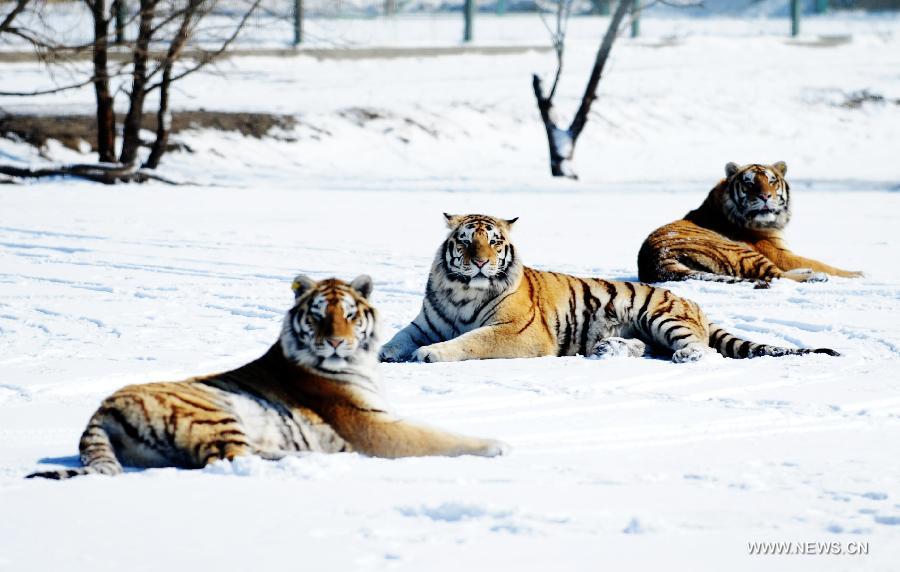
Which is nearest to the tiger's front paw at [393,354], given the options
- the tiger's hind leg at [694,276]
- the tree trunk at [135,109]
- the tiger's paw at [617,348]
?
the tiger's paw at [617,348]

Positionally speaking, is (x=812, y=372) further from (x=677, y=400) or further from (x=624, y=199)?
(x=624, y=199)

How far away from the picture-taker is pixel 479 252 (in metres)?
7.82

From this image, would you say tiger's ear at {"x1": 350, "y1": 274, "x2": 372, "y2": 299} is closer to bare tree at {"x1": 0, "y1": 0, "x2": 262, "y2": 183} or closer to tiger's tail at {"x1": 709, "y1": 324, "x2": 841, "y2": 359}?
tiger's tail at {"x1": 709, "y1": 324, "x2": 841, "y2": 359}

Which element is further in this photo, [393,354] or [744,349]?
[744,349]

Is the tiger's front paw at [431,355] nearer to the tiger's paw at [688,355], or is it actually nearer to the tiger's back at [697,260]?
the tiger's paw at [688,355]

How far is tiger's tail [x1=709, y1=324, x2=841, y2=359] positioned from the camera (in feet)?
26.4

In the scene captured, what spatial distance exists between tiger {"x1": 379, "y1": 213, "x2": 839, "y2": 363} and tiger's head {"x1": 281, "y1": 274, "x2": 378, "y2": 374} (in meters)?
2.25

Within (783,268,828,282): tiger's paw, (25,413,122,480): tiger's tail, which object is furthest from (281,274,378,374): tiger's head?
(783,268,828,282): tiger's paw

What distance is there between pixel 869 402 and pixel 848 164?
19051 mm

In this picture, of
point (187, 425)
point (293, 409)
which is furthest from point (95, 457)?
point (293, 409)

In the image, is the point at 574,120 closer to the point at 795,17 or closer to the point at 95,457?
the point at 95,457

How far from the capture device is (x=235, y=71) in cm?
2623

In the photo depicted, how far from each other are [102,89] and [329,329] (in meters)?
13.9

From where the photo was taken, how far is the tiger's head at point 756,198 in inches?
441
